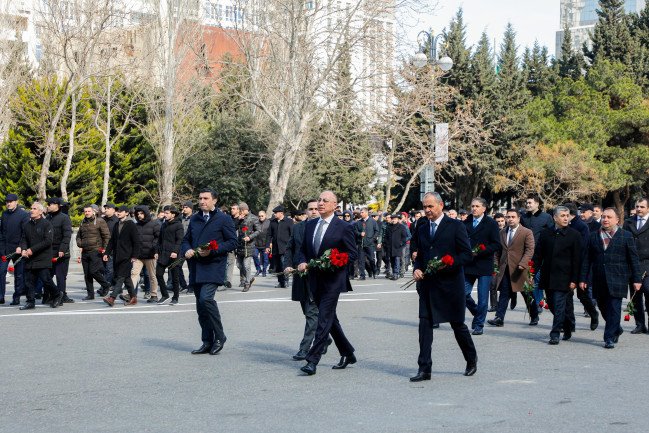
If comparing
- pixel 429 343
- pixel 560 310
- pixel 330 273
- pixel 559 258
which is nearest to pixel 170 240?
pixel 330 273

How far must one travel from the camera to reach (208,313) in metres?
8.60

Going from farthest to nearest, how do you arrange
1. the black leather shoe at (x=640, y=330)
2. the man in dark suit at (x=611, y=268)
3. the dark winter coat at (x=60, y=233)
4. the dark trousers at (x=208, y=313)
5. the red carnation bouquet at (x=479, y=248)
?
1. the dark winter coat at (x=60, y=233)
2. the black leather shoe at (x=640, y=330)
3. the red carnation bouquet at (x=479, y=248)
4. the man in dark suit at (x=611, y=268)
5. the dark trousers at (x=208, y=313)

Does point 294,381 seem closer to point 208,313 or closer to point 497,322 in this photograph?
point 208,313

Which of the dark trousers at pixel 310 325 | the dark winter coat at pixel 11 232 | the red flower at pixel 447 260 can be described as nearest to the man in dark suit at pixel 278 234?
the dark winter coat at pixel 11 232

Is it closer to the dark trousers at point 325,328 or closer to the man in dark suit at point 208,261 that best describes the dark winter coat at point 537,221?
the man in dark suit at point 208,261

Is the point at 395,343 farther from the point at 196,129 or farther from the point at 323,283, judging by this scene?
the point at 196,129

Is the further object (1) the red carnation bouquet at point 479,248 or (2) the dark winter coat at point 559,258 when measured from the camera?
(1) the red carnation bouquet at point 479,248

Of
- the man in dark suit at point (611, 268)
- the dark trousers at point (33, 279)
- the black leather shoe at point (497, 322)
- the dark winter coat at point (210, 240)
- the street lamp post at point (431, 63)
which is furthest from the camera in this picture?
the street lamp post at point (431, 63)

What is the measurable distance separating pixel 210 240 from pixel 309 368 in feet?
7.19

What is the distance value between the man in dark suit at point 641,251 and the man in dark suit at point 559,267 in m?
1.16

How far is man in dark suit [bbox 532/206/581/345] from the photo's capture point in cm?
968

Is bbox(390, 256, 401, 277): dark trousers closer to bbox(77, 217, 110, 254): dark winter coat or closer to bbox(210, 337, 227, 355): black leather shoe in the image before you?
bbox(77, 217, 110, 254): dark winter coat

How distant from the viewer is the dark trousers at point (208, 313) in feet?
28.2

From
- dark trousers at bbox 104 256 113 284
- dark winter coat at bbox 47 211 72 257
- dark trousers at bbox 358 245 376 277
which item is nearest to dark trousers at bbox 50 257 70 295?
dark winter coat at bbox 47 211 72 257
